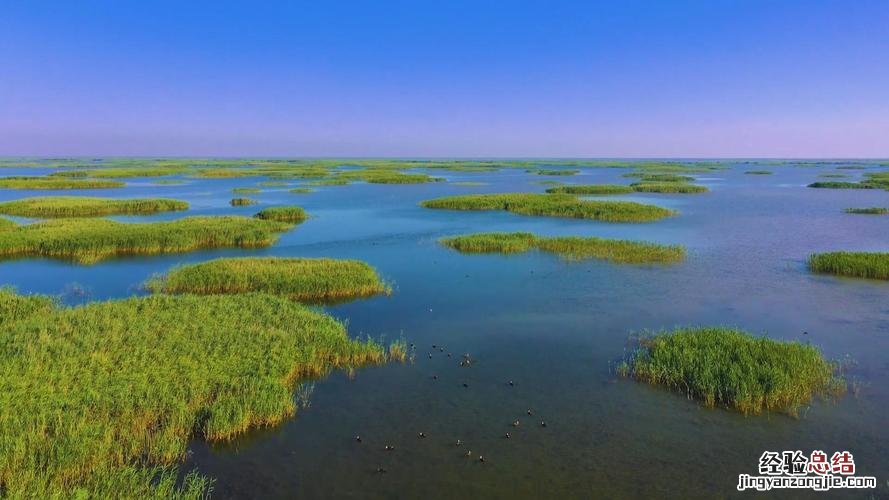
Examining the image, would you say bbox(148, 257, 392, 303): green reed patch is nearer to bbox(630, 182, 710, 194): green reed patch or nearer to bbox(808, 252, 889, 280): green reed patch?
bbox(808, 252, 889, 280): green reed patch

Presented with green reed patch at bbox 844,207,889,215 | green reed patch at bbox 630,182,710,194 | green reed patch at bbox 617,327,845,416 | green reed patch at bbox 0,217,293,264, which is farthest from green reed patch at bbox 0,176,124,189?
green reed patch at bbox 844,207,889,215

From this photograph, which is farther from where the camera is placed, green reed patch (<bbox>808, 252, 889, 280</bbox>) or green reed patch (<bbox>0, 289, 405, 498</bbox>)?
green reed patch (<bbox>808, 252, 889, 280</bbox>)

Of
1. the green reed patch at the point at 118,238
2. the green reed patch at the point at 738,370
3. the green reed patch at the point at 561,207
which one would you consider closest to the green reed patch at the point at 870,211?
the green reed patch at the point at 561,207

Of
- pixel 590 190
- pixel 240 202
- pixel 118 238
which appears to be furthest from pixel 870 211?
pixel 240 202

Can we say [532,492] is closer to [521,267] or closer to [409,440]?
[409,440]

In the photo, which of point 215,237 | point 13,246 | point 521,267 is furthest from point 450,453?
point 13,246

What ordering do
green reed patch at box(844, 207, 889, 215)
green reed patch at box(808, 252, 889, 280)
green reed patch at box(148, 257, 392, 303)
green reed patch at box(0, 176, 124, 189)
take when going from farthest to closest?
1. green reed patch at box(0, 176, 124, 189)
2. green reed patch at box(844, 207, 889, 215)
3. green reed patch at box(808, 252, 889, 280)
4. green reed patch at box(148, 257, 392, 303)
